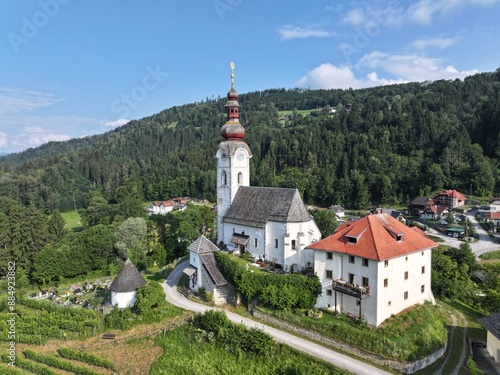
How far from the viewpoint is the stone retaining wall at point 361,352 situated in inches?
893

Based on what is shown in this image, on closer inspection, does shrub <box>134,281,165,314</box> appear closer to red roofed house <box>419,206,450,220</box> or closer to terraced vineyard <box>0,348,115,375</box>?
terraced vineyard <box>0,348,115,375</box>

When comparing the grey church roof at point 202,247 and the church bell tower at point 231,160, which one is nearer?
the grey church roof at point 202,247

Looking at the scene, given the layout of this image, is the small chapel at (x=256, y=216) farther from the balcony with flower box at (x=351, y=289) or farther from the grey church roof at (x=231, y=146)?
the balcony with flower box at (x=351, y=289)

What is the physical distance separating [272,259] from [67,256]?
30235mm

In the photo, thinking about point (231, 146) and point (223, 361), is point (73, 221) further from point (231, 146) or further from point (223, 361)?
point (223, 361)

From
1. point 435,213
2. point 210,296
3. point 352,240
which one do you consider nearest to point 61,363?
point 210,296

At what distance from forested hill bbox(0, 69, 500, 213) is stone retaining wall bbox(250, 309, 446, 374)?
227 ft

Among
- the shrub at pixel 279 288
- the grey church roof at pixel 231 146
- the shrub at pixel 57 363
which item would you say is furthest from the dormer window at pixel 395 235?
the shrub at pixel 57 363

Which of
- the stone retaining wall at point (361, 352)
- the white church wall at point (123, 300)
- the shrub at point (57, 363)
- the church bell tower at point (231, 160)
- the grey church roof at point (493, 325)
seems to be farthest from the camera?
the church bell tower at point (231, 160)

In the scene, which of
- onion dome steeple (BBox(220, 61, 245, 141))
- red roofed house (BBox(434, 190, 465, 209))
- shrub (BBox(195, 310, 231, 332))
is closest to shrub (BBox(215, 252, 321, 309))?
shrub (BBox(195, 310, 231, 332))

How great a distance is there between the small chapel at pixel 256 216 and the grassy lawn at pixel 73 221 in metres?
59.4

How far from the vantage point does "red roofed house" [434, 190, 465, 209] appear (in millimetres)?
79062

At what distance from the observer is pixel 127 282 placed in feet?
108

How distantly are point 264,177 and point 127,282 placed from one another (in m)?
75.4
